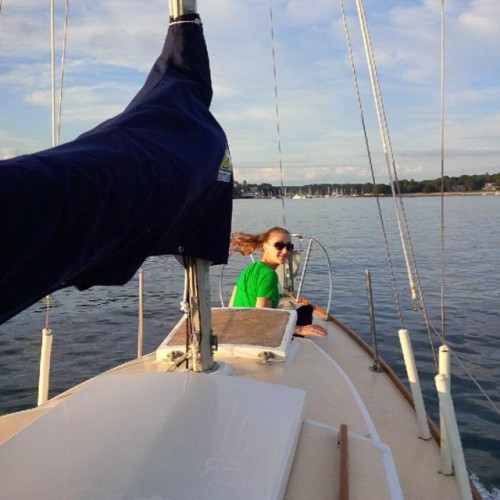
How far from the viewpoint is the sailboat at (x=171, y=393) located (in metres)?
1.79

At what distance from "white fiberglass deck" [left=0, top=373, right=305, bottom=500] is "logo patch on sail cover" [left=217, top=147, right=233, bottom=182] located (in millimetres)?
987

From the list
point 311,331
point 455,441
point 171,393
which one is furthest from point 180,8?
point 311,331

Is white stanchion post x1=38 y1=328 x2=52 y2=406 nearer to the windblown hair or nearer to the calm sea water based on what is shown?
the windblown hair

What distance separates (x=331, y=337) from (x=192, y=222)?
Result: 3.32 m

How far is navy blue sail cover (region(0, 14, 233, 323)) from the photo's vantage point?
63.4 inches

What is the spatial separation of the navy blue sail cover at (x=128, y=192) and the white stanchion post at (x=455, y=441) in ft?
4.30

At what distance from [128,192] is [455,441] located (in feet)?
6.43

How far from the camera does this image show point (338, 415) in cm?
348

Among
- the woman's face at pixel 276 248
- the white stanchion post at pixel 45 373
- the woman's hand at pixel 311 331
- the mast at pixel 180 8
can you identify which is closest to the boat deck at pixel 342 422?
the woman's hand at pixel 311 331

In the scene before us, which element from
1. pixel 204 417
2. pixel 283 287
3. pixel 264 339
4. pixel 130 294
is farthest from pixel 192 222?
pixel 130 294

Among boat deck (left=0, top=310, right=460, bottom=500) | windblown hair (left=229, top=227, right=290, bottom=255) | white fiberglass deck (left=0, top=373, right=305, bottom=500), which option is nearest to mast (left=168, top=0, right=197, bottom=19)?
white fiberglass deck (left=0, top=373, right=305, bottom=500)

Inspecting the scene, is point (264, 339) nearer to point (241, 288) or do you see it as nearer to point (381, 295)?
point (241, 288)

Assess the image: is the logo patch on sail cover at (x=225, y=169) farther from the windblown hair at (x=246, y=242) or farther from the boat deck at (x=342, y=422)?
the windblown hair at (x=246, y=242)

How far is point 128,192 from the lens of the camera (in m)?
2.01
